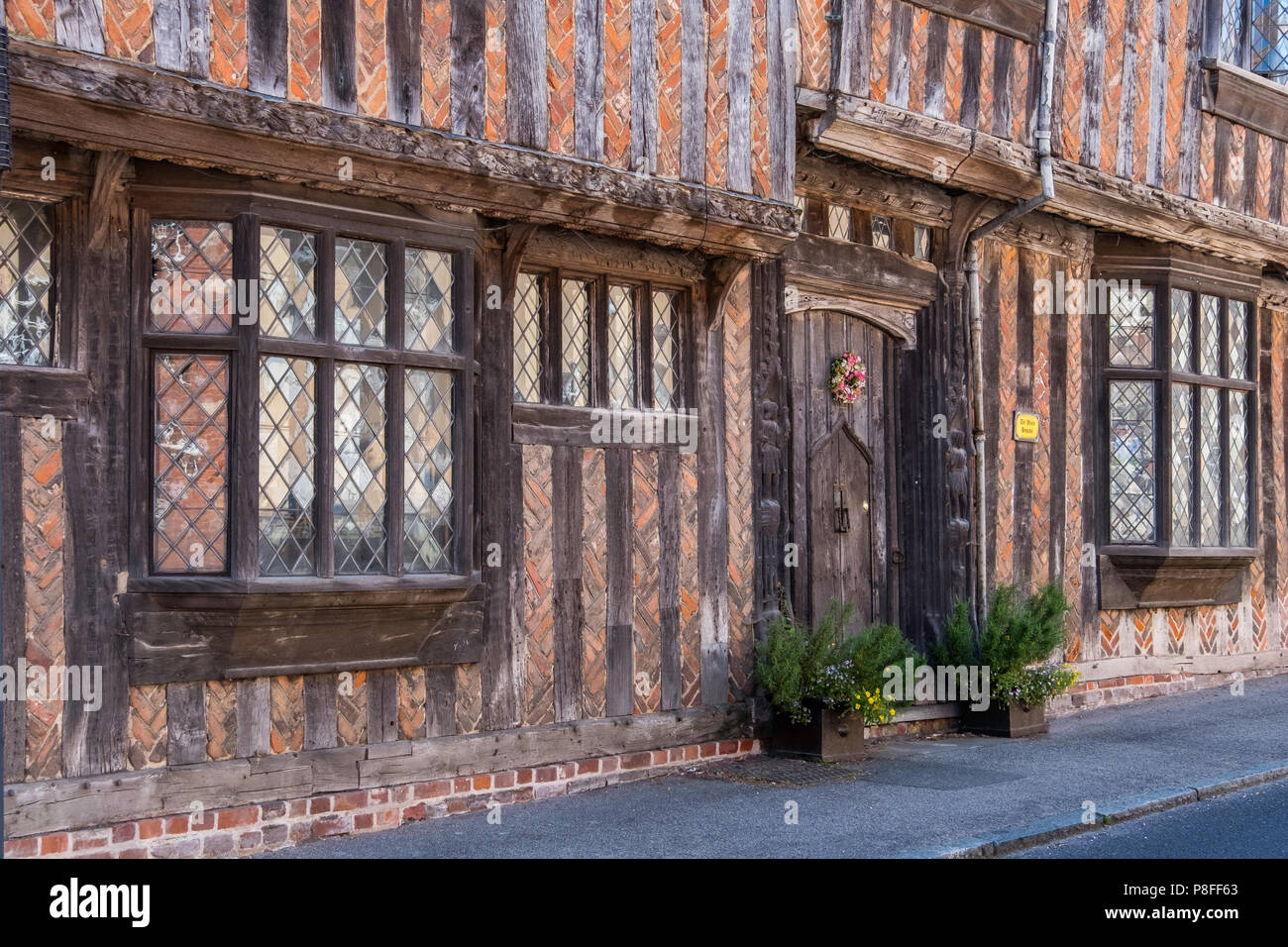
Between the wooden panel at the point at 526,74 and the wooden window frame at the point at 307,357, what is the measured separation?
2.03ft

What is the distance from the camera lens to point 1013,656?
10.0 metres

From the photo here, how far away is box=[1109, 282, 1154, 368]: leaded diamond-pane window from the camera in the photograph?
38.7ft

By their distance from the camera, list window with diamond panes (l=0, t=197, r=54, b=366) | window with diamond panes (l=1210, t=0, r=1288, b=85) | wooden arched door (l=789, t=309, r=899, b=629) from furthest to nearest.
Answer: window with diamond panes (l=1210, t=0, r=1288, b=85), wooden arched door (l=789, t=309, r=899, b=629), window with diamond panes (l=0, t=197, r=54, b=366)

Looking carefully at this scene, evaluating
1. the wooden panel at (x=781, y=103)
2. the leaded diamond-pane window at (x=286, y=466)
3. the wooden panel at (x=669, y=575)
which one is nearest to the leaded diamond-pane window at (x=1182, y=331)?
the wooden panel at (x=781, y=103)

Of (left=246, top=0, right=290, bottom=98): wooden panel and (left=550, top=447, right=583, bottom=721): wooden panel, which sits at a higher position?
(left=246, top=0, right=290, bottom=98): wooden panel

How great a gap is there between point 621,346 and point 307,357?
92.3 inches

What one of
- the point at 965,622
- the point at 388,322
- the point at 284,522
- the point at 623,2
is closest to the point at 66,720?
the point at 284,522

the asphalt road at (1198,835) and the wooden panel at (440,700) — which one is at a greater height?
the wooden panel at (440,700)

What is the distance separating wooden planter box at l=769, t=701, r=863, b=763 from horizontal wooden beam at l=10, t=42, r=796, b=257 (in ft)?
9.37

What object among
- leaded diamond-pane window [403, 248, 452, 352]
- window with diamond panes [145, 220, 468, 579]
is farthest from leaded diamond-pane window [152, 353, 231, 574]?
leaded diamond-pane window [403, 248, 452, 352]

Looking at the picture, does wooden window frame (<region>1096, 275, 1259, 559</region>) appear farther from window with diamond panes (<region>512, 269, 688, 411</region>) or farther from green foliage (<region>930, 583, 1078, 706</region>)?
window with diamond panes (<region>512, 269, 688, 411</region>)

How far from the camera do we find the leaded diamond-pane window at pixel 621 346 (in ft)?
27.5
